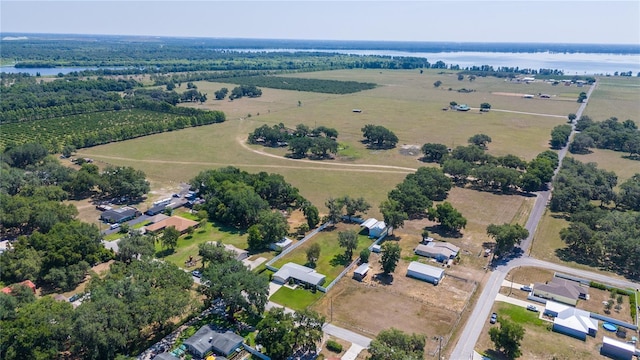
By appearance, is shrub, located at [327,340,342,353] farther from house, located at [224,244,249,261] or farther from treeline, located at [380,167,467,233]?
treeline, located at [380,167,467,233]

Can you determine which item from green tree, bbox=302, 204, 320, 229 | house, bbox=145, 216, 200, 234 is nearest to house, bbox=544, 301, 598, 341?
green tree, bbox=302, 204, 320, 229

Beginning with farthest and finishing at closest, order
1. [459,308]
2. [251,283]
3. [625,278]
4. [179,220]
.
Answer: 1. [179,220]
2. [625,278]
3. [459,308]
4. [251,283]

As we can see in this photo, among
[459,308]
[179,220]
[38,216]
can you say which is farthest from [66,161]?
[459,308]

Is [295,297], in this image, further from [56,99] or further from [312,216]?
[56,99]

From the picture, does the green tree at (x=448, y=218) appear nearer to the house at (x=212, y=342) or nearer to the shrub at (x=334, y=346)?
the shrub at (x=334, y=346)

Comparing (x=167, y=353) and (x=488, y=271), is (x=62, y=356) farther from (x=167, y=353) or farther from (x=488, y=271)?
(x=488, y=271)

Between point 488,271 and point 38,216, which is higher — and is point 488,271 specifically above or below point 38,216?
below

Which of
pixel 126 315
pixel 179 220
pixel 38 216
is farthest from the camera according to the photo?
pixel 179 220
